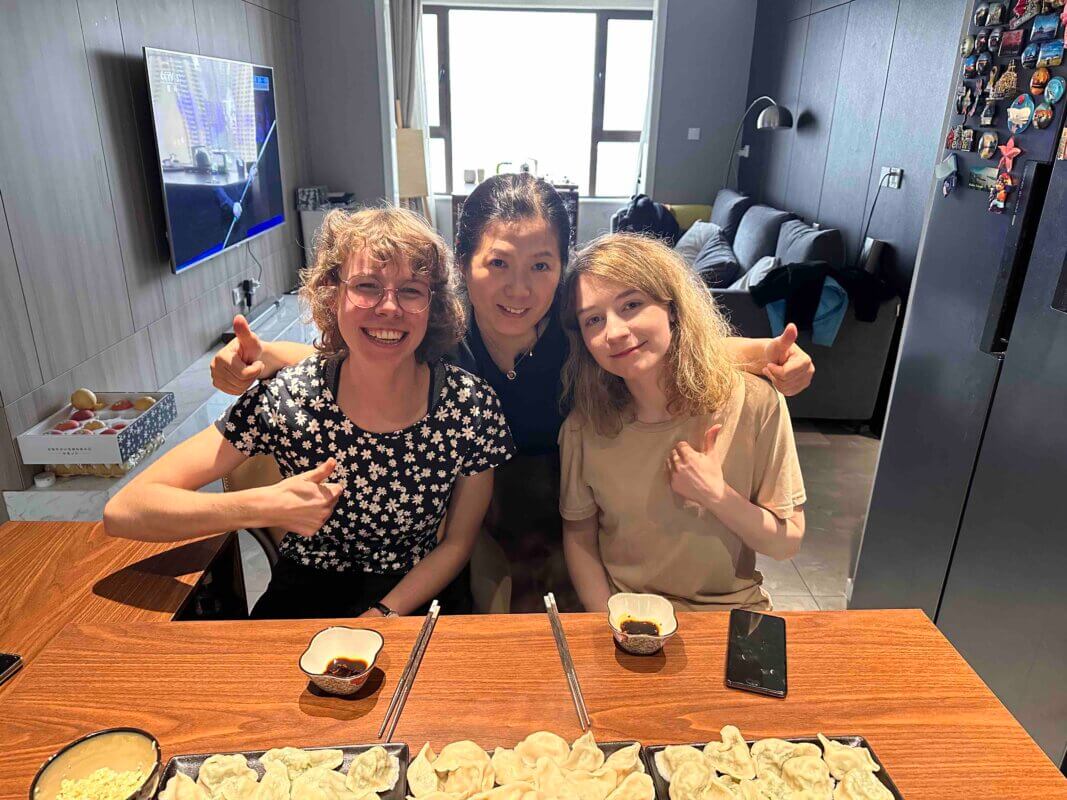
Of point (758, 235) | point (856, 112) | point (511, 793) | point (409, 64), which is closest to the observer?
point (511, 793)

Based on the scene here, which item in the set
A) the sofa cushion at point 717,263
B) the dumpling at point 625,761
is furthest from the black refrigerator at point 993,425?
the sofa cushion at point 717,263

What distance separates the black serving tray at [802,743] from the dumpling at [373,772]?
28 centimetres

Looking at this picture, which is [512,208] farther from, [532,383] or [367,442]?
[367,442]

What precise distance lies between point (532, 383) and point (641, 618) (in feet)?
2.02

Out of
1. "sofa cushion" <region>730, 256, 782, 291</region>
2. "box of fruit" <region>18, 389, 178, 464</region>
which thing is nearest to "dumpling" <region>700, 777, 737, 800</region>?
"box of fruit" <region>18, 389, 178, 464</region>

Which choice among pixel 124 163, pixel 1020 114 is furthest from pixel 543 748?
pixel 124 163

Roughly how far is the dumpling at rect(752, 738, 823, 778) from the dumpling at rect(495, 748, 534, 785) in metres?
0.26

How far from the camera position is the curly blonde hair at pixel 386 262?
1269 millimetres

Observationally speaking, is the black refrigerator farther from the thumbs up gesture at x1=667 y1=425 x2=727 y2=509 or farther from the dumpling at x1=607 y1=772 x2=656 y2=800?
the dumpling at x1=607 y1=772 x2=656 y2=800

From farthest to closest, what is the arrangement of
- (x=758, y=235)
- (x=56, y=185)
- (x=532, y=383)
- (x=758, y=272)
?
(x=758, y=235)
(x=758, y=272)
(x=56, y=185)
(x=532, y=383)

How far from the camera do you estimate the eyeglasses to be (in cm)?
125

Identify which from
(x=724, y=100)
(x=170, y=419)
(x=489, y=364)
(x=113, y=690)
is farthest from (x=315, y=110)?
(x=113, y=690)

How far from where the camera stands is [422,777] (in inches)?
30.8

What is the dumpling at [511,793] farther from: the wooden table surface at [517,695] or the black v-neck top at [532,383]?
the black v-neck top at [532,383]
